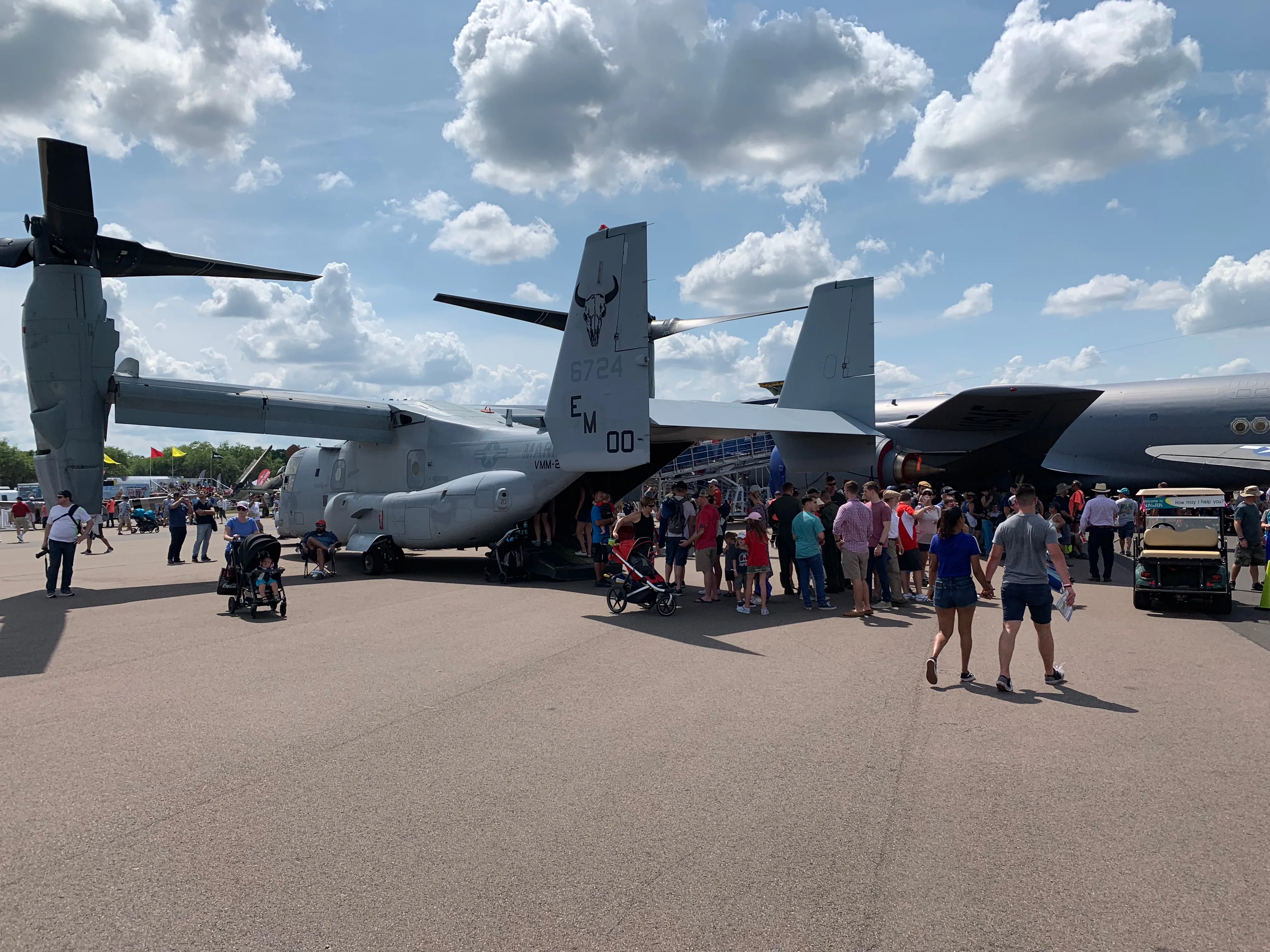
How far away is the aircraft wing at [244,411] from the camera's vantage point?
49.6 feet

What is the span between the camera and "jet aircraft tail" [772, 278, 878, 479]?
53.6ft

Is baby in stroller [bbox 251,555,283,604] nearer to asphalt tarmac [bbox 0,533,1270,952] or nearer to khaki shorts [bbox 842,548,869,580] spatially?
asphalt tarmac [bbox 0,533,1270,952]

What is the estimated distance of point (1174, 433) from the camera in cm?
2064

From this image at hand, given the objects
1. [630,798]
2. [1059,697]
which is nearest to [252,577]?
[630,798]

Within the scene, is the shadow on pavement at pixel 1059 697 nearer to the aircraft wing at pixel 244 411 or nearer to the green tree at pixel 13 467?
the aircraft wing at pixel 244 411

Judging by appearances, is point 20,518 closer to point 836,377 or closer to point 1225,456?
point 836,377

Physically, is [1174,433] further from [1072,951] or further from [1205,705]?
[1072,951]

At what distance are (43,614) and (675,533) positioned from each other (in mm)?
8790

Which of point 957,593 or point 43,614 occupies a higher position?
point 957,593

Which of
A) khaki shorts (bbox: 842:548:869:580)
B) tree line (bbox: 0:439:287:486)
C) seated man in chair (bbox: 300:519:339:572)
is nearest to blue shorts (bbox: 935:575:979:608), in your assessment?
khaki shorts (bbox: 842:548:869:580)

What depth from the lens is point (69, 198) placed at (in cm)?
1380

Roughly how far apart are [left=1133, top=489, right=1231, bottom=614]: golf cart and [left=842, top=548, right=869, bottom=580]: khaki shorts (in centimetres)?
351

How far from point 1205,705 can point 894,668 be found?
7.80ft

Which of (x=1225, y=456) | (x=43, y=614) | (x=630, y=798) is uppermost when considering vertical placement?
(x=1225, y=456)
